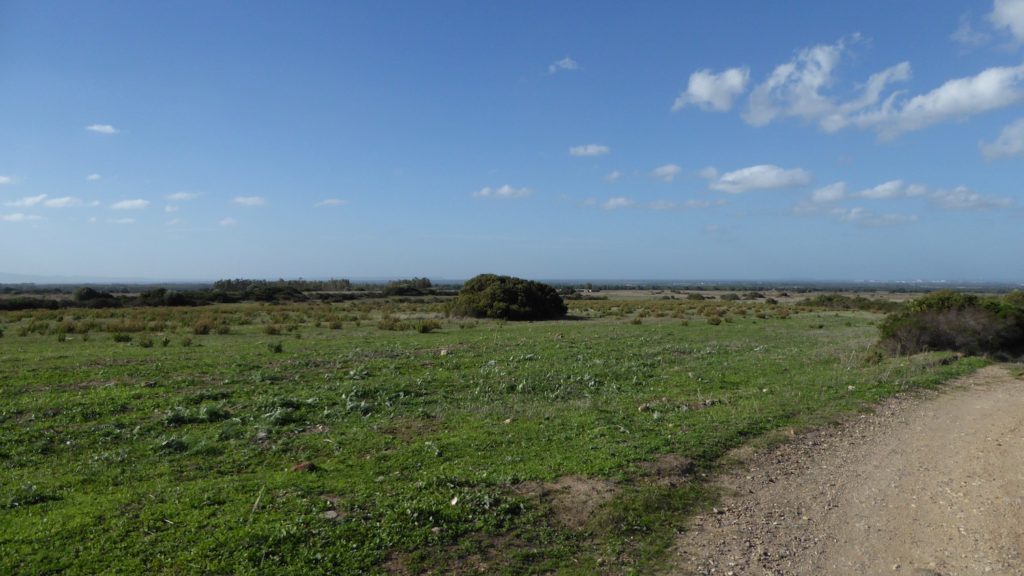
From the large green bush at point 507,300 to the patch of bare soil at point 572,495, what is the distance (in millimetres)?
36127

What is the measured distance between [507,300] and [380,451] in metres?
36.8

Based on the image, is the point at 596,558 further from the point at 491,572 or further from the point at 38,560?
the point at 38,560

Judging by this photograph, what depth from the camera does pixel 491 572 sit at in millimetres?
5305

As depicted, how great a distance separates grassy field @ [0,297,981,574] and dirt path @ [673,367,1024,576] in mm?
568

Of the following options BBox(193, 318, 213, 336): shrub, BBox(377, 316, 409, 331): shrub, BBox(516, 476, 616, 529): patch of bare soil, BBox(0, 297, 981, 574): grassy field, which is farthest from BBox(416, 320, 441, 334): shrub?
BBox(516, 476, 616, 529): patch of bare soil

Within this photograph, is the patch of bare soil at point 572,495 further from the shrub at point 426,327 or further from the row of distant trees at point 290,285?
the row of distant trees at point 290,285

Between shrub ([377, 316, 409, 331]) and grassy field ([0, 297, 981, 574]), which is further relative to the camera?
shrub ([377, 316, 409, 331])

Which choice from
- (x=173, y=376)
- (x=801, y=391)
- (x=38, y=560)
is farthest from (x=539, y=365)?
(x=38, y=560)

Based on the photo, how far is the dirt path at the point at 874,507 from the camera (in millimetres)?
5680

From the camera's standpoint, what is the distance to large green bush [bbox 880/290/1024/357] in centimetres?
2045

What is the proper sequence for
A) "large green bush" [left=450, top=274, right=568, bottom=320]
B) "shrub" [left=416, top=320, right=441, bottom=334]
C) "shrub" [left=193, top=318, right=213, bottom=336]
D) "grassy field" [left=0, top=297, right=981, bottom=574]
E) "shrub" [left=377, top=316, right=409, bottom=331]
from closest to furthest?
"grassy field" [left=0, top=297, right=981, bottom=574] < "shrub" [left=193, top=318, right=213, bottom=336] < "shrub" [left=416, top=320, right=441, bottom=334] < "shrub" [left=377, top=316, right=409, bottom=331] < "large green bush" [left=450, top=274, right=568, bottom=320]

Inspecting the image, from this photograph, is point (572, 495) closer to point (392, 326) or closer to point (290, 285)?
point (392, 326)

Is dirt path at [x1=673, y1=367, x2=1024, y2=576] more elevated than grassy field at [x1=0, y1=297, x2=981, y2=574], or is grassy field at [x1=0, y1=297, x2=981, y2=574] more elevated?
grassy field at [x1=0, y1=297, x2=981, y2=574]

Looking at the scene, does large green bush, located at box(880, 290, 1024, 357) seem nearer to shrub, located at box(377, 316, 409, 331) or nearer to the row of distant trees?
shrub, located at box(377, 316, 409, 331)
